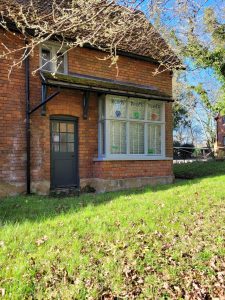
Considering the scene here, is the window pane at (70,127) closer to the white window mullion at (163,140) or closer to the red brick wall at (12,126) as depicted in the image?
the red brick wall at (12,126)

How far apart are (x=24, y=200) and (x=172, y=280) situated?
4.91m

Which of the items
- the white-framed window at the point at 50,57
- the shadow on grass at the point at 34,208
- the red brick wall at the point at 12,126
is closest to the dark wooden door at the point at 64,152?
the red brick wall at the point at 12,126

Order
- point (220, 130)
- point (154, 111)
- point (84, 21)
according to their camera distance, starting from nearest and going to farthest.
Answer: point (84, 21) → point (154, 111) → point (220, 130)

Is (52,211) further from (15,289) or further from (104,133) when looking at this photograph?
(104,133)

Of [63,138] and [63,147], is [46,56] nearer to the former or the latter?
[63,138]

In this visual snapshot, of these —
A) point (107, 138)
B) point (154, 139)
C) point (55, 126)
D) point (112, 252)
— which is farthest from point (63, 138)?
point (112, 252)

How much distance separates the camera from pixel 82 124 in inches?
396

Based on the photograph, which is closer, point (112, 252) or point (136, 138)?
point (112, 252)

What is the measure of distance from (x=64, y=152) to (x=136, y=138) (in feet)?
8.58

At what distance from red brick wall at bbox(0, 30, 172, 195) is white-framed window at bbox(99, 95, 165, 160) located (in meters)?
0.31

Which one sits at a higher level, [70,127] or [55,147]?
[70,127]

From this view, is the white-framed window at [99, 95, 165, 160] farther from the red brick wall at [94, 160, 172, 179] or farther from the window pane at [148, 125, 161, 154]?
the red brick wall at [94, 160, 172, 179]

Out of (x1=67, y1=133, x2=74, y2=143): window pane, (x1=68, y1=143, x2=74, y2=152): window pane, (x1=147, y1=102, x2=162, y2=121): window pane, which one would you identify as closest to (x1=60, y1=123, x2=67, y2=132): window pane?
(x1=67, y1=133, x2=74, y2=143): window pane

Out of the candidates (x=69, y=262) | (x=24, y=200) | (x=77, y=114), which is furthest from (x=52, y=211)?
(x=77, y=114)
